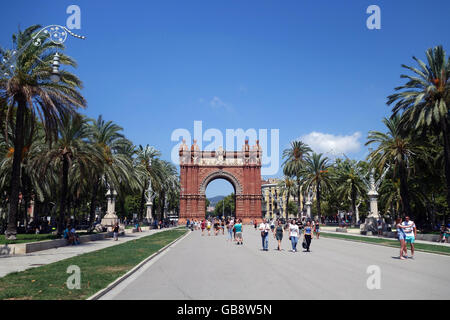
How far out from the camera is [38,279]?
8891 mm

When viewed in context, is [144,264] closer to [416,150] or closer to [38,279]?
[38,279]

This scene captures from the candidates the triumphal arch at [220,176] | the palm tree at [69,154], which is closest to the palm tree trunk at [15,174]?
the palm tree at [69,154]

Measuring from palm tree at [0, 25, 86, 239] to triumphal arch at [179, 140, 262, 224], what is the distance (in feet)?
171

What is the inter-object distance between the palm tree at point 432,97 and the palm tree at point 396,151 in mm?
3089

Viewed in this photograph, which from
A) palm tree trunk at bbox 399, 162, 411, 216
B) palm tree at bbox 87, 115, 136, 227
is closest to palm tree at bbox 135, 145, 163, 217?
palm tree at bbox 87, 115, 136, 227

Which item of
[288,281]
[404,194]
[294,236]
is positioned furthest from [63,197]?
[404,194]

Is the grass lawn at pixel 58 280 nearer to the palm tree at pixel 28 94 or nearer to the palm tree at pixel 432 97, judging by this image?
the palm tree at pixel 28 94

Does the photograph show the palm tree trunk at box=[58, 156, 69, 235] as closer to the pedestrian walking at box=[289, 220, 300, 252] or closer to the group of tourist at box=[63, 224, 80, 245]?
the group of tourist at box=[63, 224, 80, 245]

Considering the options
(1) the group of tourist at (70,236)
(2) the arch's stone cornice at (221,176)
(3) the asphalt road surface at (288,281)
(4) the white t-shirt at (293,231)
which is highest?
(2) the arch's stone cornice at (221,176)

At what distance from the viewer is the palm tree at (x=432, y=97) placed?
22.0m

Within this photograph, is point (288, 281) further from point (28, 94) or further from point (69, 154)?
point (69, 154)
